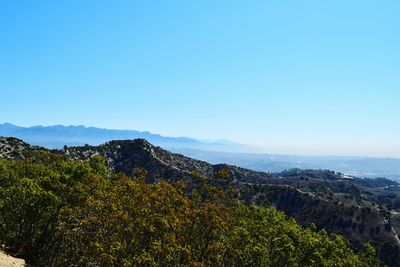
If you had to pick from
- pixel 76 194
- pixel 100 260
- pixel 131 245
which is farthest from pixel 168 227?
pixel 76 194

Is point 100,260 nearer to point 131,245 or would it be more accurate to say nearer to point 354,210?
point 131,245

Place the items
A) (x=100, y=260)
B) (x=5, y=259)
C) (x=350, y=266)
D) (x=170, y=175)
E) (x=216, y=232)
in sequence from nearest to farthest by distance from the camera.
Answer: (x=100, y=260), (x=5, y=259), (x=216, y=232), (x=350, y=266), (x=170, y=175)

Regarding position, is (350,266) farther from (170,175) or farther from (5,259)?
(170,175)

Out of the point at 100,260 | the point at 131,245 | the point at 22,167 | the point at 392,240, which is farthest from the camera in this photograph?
the point at 392,240

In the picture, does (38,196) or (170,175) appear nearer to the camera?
(38,196)

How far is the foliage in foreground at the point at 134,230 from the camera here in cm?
3616

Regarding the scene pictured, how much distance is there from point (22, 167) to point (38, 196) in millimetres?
17046

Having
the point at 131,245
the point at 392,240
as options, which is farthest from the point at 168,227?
the point at 392,240

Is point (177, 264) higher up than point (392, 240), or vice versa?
point (177, 264)

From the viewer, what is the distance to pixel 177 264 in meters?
34.3

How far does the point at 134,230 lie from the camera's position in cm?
3775

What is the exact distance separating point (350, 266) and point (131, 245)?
25000mm

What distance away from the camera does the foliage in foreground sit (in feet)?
119

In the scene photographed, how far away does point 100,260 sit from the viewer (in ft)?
108
